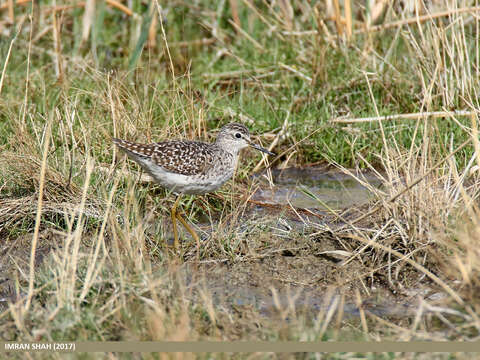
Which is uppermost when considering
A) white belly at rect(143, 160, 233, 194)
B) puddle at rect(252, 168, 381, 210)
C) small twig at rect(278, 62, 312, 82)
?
small twig at rect(278, 62, 312, 82)

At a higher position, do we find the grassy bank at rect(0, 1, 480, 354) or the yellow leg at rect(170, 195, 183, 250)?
the grassy bank at rect(0, 1, 480, 354)

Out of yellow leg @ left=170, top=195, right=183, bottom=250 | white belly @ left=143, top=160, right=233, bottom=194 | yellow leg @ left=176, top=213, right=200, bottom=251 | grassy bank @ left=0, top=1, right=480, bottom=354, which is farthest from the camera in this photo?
white belly @ left=143, top=160, right=233, bottom=194

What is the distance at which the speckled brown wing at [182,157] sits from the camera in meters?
6.26

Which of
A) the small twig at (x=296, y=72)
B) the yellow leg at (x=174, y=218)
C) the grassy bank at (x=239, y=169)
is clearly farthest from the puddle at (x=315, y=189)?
the small twig at (x=296, y=72)

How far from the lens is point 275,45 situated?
9.47 m

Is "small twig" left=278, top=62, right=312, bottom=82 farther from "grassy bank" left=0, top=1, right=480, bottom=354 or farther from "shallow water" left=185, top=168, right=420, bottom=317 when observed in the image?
"shallow water" left=185, top=168, right=420, bottom=317

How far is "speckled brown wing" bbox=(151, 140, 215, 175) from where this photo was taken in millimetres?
6257

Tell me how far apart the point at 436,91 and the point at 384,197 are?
2.53 meters

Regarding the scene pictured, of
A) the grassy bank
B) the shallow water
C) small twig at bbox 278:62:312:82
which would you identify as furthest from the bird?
small twig at bbox 278:62:312:82

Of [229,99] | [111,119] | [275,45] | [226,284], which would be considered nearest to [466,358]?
[226,284]

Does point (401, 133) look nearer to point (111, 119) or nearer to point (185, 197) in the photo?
point (185, 197)

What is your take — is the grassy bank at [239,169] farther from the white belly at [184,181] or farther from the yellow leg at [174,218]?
the white belly at [184,181]

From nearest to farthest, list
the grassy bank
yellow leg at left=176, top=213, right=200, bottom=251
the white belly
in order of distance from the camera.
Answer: the grassy bank
yellow leg at left=176, top=213, right=200, bottom=251
the white belly

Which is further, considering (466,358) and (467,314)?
(467,314)
